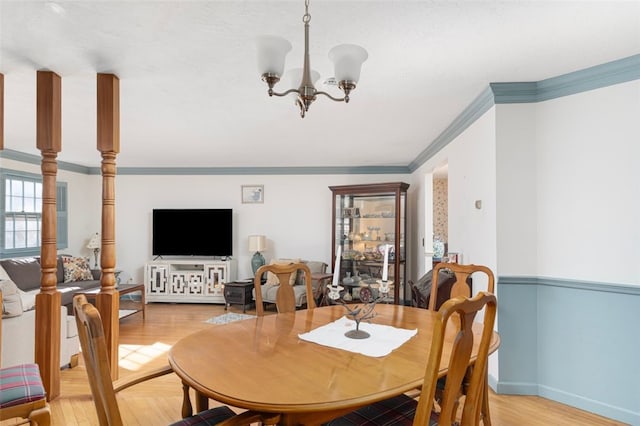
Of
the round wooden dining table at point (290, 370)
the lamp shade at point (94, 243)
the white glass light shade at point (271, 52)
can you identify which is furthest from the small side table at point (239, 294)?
the white glass light shade at point (271, 52)

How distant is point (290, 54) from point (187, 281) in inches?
183

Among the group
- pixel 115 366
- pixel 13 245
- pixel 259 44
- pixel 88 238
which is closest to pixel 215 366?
pixel 259 44

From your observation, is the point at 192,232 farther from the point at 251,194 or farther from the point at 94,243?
the point at 94,243

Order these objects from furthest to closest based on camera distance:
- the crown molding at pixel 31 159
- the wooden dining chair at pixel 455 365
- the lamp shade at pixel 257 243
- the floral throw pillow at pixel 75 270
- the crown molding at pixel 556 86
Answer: the lamp shade at pixel 257 243
the floral throw pillow at pixel 75 270
the crown molding at pixel 31 159
the crown molding at pixel 556 86
the wooden dining chair at pixel 455 365

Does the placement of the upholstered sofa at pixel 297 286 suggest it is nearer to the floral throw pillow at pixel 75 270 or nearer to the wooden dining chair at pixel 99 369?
the floral throw pillow at pixel 75 270

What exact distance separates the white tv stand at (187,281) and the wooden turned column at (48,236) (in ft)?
10.6

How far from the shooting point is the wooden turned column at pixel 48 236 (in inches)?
96.5

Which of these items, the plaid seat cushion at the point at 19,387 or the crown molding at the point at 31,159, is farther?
the crown molding at the point at 31,159

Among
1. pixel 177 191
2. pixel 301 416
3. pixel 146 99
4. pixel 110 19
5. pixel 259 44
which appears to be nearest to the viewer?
pixel 301 416

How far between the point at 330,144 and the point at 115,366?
319cm

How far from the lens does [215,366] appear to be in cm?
136

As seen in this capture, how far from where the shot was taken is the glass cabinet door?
207 inches

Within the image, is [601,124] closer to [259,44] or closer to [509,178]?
[509,178]

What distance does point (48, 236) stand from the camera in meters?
2.51
